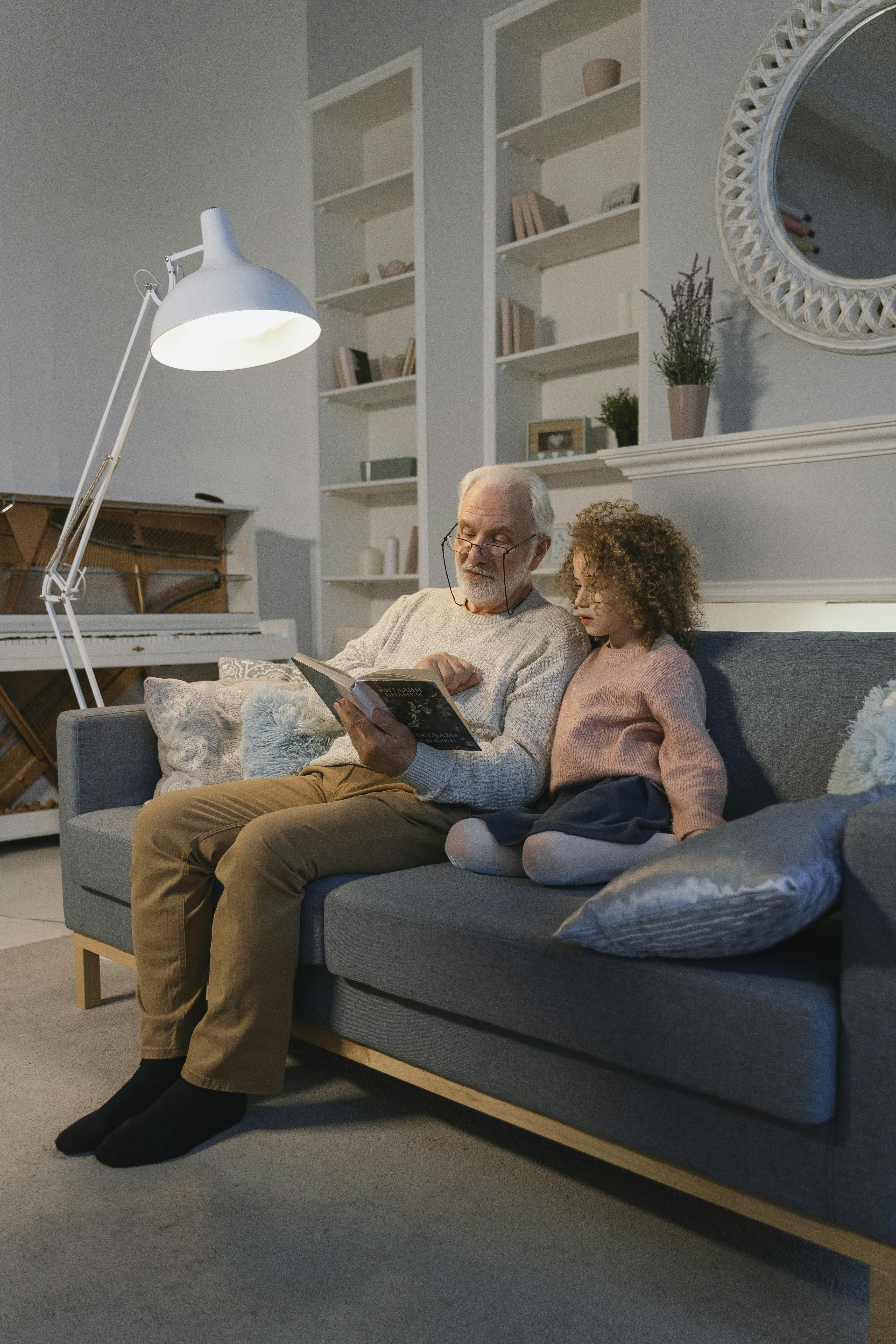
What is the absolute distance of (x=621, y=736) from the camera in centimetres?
171

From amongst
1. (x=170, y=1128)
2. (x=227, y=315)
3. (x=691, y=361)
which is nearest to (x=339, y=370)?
(x=691, y=361)

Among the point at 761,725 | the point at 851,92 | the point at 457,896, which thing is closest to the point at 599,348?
the point at 851,92

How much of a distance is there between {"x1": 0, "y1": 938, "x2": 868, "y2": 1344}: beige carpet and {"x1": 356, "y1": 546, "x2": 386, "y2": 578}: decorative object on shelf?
329 centimetres

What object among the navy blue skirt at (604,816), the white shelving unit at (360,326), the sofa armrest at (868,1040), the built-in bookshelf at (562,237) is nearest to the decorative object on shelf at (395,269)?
the white shelving unit at (360,326)

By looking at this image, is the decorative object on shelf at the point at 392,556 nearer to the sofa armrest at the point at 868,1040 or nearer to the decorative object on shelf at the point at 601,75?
the decorative object on shelf at the point at 601,75

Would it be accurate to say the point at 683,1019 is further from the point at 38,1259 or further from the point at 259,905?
the point at 38,1259

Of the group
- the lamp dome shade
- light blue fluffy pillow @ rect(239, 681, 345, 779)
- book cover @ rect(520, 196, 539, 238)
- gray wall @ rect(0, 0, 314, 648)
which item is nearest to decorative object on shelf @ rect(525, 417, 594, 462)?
book cover @ rect(520, 196, 539, 238)

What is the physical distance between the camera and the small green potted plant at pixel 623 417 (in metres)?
3.64

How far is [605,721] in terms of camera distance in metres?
1.75

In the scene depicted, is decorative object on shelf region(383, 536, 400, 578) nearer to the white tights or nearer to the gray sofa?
the gray sofa

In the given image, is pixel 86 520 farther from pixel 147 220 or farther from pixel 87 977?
pixel 147 220

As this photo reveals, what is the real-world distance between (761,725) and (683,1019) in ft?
2.38

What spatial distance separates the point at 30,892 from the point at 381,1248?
83.9 inches

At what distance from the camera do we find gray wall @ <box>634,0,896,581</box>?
2725 mm
